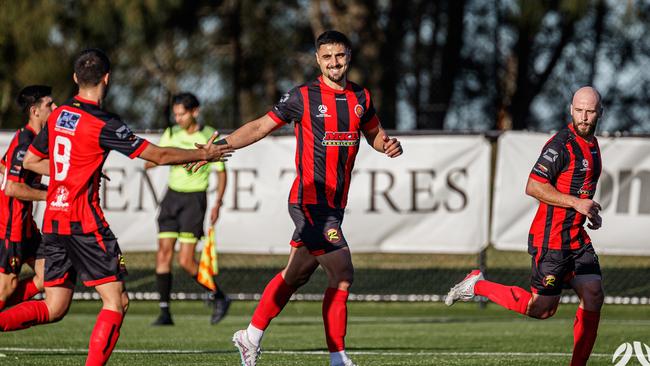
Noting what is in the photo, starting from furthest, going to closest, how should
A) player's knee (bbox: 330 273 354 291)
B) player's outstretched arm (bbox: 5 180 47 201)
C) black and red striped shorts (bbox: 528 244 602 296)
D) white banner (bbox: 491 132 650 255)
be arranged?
1. white banner (bbox: 491 132 650 255)
2. player's outstretched arm (bbox: 5 180 47 201)
3. black and red striped shorts (bbox: 528 244 602 296)
4. player's knee (bbox: 330 273 354 291)

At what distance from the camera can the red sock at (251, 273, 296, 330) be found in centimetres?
815

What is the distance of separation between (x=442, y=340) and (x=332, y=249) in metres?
3.25

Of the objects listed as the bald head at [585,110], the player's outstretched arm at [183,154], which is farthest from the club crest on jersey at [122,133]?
the bald head at [585,110]

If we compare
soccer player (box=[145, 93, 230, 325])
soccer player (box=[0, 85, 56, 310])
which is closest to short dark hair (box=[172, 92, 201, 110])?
soccer player (box=[145, 93, 230, 325])

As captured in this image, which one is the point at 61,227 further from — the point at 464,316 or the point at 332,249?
the point at 464,316

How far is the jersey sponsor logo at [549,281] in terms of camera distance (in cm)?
812

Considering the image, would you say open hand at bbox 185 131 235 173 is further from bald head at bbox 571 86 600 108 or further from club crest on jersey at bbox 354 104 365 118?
bald head at bbox 571 86 600 108

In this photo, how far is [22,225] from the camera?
9.30 metres

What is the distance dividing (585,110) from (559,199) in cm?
62

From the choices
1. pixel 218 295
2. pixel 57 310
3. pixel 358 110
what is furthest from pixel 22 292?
pixel 218 295

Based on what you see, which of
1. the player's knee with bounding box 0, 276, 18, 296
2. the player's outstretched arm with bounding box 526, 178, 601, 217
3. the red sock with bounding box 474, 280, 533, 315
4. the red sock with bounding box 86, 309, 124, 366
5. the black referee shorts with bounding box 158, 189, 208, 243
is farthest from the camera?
the black referee shorts with bounding box 158, 189, 208, 243

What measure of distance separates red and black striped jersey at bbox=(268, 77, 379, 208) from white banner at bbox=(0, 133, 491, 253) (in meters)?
6.27

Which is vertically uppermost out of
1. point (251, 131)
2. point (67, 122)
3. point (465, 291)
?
point (67, 122)

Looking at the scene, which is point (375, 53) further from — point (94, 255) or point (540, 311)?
point (94, 255)
